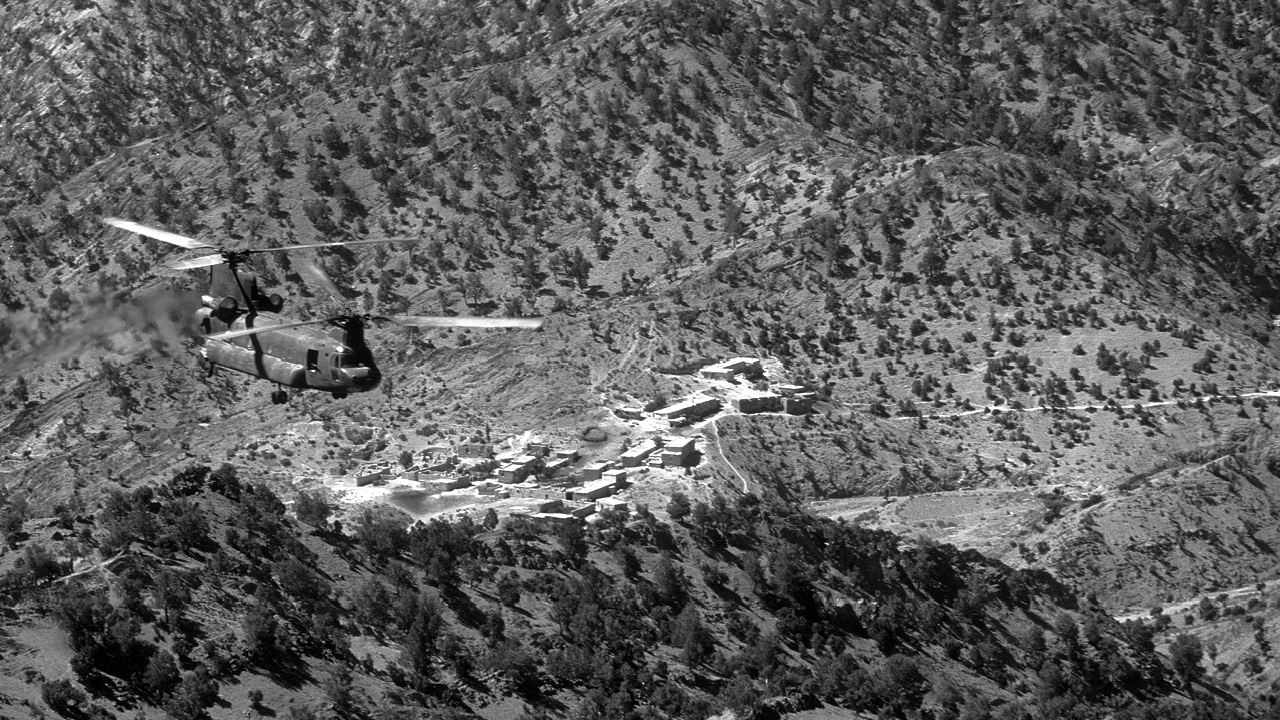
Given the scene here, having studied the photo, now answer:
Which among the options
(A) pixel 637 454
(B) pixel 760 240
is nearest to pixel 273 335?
(A) pixel 637 454

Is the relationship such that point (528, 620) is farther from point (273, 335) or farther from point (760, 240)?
point (760, 240)

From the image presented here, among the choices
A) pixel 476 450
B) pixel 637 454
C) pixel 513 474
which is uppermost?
pixel 476 450

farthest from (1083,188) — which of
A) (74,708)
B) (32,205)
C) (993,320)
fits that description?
(74,708)

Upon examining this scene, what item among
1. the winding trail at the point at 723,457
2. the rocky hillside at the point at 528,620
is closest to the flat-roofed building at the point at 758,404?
the winding trail at the point at 723,457

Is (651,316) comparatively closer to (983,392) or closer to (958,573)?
(983,392)

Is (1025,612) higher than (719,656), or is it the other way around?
(719,656)

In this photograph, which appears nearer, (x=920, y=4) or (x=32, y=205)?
(x=32, y=205)

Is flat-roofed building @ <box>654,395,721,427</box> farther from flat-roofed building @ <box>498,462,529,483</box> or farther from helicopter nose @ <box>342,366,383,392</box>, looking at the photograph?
helicopter nose @ <box>342,366,383,392</box>

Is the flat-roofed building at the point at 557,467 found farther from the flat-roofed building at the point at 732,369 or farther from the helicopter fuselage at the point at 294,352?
the helicopter fuselage at the point at 294,352
